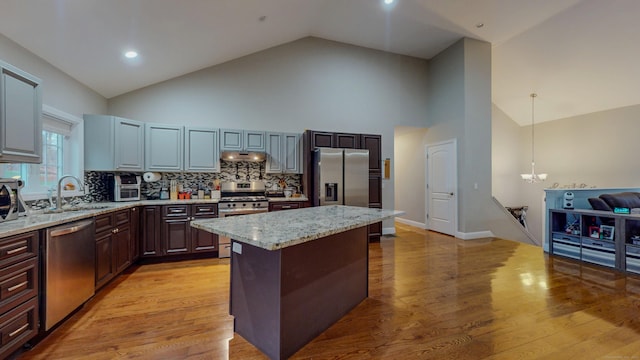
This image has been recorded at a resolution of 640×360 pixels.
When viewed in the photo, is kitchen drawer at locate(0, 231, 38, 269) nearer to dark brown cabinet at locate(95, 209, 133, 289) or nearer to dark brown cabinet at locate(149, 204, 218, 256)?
dark brown cabinet at locate(95, 209, 133, 289)

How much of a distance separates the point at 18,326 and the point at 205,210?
7.62ft

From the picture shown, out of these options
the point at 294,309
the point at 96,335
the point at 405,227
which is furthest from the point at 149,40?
the point at 405,227

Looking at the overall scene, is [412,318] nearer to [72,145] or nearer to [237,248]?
[237,248]

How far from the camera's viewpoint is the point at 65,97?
3254 millimetres

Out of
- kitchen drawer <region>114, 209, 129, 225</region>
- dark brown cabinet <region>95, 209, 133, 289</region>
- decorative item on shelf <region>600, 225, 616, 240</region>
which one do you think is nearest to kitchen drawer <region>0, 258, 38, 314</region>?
dark brown cabinet <region>95, 209, 133, 289</region>

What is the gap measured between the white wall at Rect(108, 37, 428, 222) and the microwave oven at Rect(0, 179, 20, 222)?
8.26 ft

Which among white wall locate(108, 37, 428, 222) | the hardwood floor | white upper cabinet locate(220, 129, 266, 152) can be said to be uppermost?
white wall locate(108, 37, 428, 222)

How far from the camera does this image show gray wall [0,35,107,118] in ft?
8.08

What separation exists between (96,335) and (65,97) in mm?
2842

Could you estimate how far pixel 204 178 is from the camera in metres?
4.70

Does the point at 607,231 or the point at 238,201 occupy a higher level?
the point at 238,201

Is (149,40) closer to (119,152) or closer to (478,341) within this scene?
(119,152)

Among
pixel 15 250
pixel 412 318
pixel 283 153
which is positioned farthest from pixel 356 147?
pixel 15 250

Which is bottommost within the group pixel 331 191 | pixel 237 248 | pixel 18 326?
pixel 18 326
